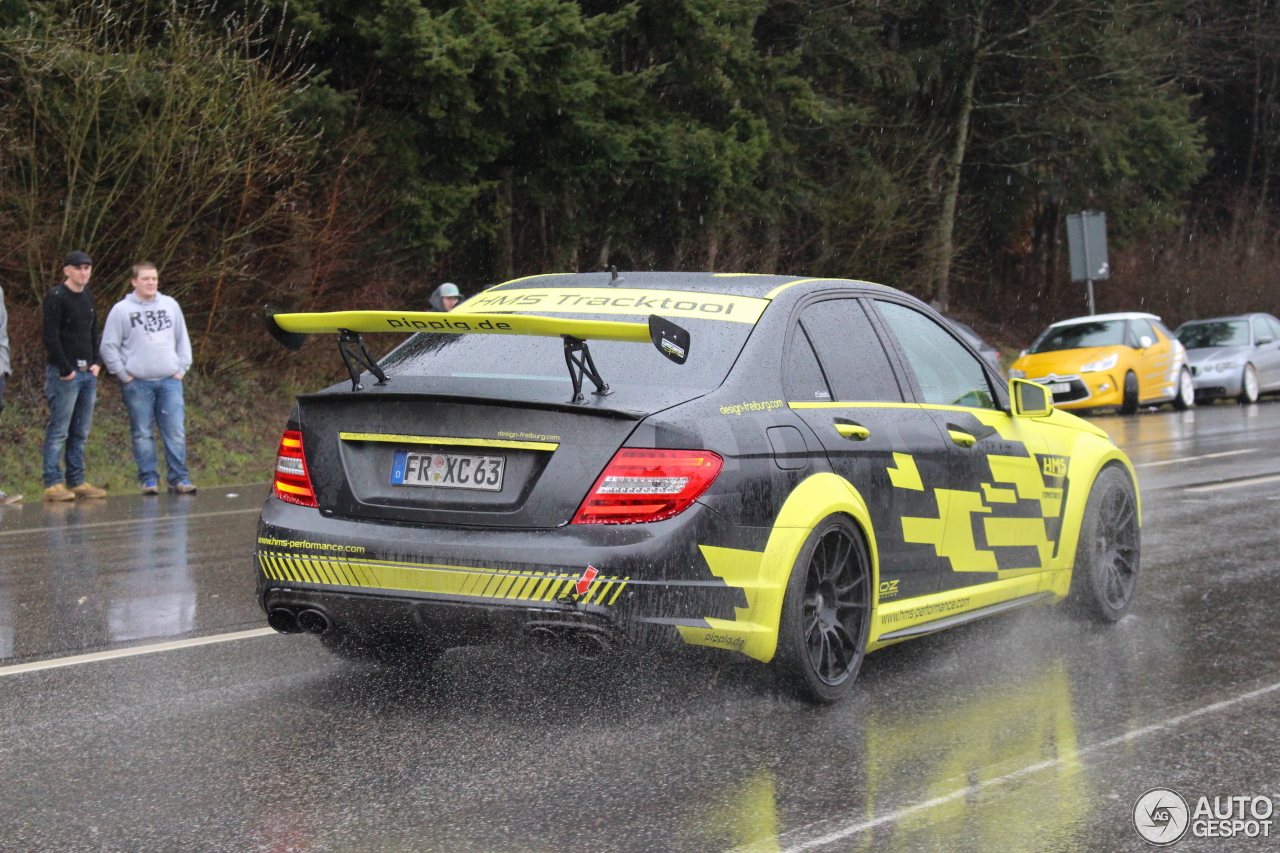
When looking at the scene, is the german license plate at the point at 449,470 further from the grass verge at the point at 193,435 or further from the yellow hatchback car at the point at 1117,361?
the yellow hatchback car at the point at 1117,361

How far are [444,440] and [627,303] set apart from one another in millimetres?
1094

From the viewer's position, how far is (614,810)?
4.18 metres

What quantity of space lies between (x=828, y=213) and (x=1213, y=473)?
16.0 meters

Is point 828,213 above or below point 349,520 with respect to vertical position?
above

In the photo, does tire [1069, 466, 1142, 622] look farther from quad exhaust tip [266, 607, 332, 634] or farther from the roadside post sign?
the roadside post sign

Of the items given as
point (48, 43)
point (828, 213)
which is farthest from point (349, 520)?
point (828, 213)

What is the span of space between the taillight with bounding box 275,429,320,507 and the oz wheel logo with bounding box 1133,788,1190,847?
2.75m

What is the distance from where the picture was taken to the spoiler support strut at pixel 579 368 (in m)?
4.96

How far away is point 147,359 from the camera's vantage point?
13.2 metres

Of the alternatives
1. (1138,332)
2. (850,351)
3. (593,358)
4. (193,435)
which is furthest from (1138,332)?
(593,358)

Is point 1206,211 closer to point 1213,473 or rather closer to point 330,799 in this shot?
point 1213,473

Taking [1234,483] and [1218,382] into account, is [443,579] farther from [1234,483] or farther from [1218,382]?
[1218,382]

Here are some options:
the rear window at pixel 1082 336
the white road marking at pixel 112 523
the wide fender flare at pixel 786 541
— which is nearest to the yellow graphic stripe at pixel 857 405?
the wide fender flare at pixel 786 541

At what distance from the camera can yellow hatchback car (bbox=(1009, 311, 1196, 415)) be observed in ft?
81.1
